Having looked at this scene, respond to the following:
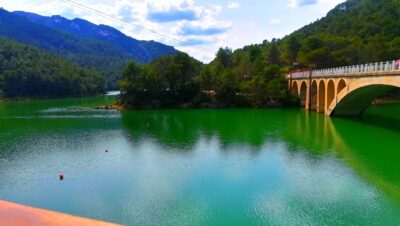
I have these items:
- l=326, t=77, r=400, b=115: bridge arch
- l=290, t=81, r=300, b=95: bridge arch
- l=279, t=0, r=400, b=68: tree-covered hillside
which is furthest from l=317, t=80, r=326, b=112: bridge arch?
l=279, t=0, r=400, b=68: tree-covered hillside

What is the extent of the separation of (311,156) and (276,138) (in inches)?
304

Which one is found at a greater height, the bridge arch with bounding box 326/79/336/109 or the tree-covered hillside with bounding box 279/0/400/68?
the tree-covered hillside with bounding box 279/0/400/68

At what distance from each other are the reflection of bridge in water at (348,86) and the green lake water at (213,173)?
364 centimetres

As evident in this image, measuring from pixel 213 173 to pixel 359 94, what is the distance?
26.9m

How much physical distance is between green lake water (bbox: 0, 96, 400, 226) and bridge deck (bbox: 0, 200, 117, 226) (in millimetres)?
5379

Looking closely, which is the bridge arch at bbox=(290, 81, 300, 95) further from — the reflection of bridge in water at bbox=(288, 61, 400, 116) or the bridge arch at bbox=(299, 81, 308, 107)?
the reflection of bridge in water at bbox=(288, 61, 400, 116)

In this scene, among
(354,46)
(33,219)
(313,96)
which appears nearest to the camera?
(33,219)

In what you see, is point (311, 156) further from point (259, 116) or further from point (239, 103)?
point (239, 103)

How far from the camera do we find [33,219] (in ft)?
32.9

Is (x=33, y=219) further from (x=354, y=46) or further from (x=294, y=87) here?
(x=354, y=46)

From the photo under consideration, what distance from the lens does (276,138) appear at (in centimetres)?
3447

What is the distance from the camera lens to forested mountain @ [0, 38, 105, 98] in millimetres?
110312

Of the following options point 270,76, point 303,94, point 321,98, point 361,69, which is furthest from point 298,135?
point 270,76

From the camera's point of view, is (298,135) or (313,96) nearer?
(298,135)
